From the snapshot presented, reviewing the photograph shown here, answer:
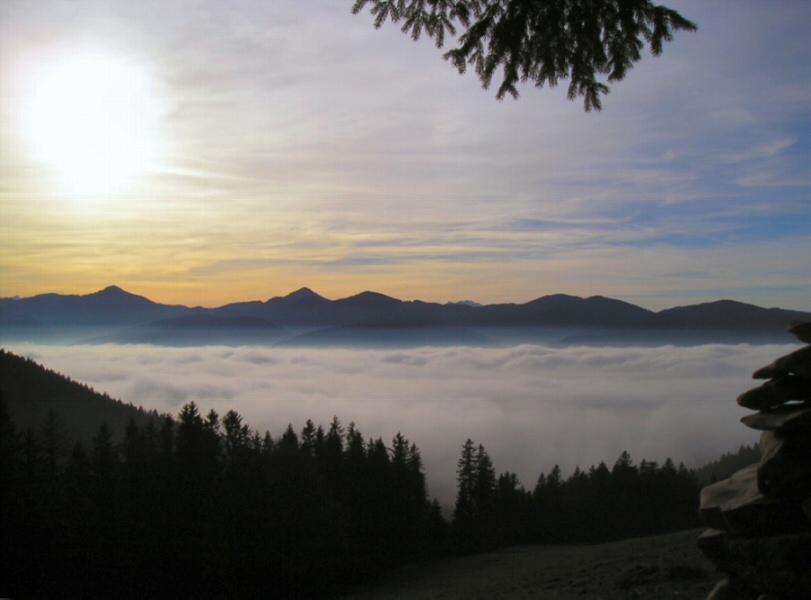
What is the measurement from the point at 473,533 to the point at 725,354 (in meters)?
139

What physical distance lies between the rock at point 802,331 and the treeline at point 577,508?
111 ft

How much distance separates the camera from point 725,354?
6024 inches

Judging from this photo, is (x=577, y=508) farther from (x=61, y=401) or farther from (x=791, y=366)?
(x=61, y=401)

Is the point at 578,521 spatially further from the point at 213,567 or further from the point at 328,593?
the point at 213,567

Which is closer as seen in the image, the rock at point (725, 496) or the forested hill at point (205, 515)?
the rock at point (725, 496)

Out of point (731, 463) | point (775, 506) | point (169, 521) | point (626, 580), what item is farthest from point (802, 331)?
point (731, 463)

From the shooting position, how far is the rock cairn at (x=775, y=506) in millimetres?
6734

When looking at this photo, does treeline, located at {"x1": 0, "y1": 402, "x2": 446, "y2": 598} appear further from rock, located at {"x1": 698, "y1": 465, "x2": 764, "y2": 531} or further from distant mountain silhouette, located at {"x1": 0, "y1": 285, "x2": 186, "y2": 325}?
distant mountain silhouette, located at {"x1": 0, "y1": 285, "x2": 186, "y2": 325}

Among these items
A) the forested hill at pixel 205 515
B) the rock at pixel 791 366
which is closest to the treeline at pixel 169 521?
the forested hill at pixel 205 515

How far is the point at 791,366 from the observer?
7.05 m

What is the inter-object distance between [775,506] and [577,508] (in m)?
36.5

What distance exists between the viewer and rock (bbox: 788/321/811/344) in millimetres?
6895

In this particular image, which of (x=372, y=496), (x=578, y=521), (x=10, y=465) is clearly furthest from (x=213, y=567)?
(x=578, y=521)

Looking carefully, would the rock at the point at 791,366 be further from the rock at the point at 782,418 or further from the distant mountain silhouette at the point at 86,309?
the distant mountain silhouette at the point at 86,309
